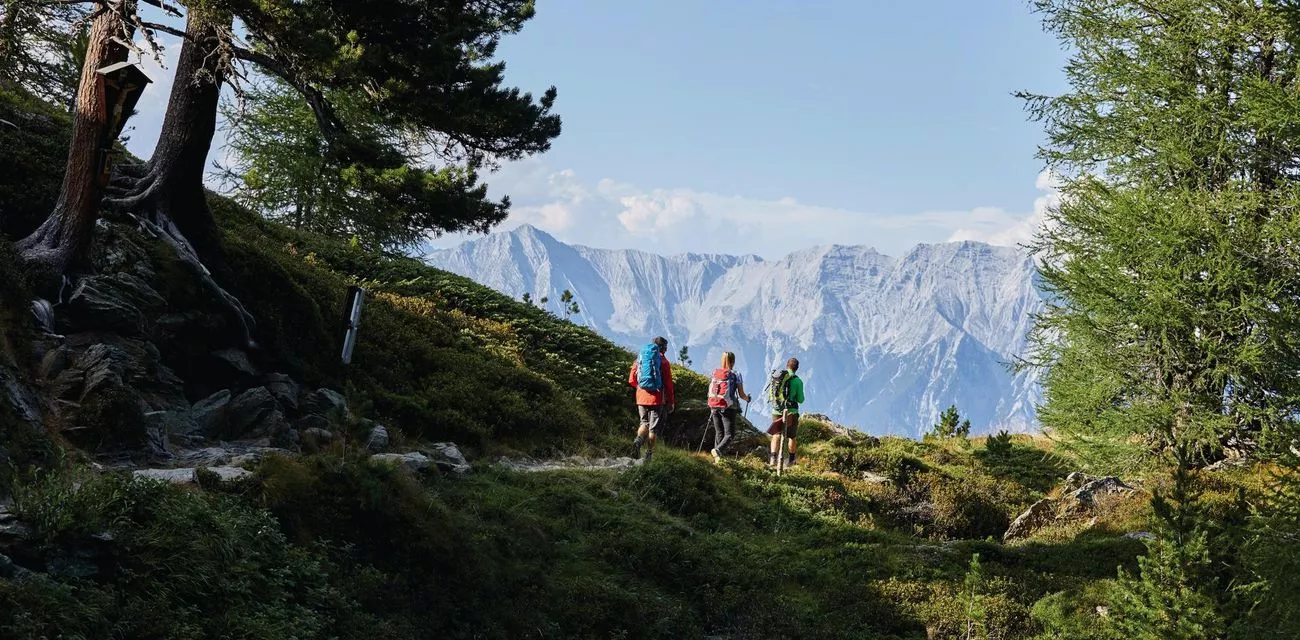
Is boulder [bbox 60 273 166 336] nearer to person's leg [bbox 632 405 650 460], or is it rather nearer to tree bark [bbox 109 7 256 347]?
tree bark [bbox 109 7 256 347]

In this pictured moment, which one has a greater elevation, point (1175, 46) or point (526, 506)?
point (1175, 46)

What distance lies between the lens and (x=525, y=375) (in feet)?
58.6

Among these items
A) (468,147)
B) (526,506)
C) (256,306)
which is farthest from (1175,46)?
(256,306)

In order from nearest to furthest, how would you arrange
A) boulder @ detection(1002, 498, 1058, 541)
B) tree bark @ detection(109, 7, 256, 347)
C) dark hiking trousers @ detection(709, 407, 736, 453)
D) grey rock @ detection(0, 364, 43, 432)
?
grey rock @ detection(0, 364, 43, 432) → tree bark @ detection(109, 7, 256, 347) → boulder @ detection(1002, 498, 1058, 541) → dark hiking trousers @ detection(709, 407, 736, 453)

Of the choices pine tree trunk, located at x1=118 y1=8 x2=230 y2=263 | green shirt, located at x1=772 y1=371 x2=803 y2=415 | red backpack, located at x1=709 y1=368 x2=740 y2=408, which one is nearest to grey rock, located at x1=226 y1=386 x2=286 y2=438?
pine tree trunk, located at x1=118 y1=8 x2=230 y2=263

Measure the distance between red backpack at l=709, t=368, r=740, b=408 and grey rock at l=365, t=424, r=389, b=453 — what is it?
6244 mm

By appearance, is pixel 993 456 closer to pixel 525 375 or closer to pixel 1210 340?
pixel 1210 340

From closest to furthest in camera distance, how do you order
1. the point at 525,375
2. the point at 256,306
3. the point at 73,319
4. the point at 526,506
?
1. the point at 73,319
2. the point at 526,506
3. the point at 256,306
4. the point at 525,375

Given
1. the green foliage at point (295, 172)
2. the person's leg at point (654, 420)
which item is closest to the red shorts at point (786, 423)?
the person's leg at point (654, 420)

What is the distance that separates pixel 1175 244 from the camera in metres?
14.7

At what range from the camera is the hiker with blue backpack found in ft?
49.9

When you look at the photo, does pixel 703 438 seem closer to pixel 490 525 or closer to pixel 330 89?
pixel 490 525

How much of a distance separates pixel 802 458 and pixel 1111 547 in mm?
6587

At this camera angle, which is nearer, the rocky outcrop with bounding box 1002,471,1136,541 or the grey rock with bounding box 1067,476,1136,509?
the rocky outcrop with bounding box 1002,471,1136,541
